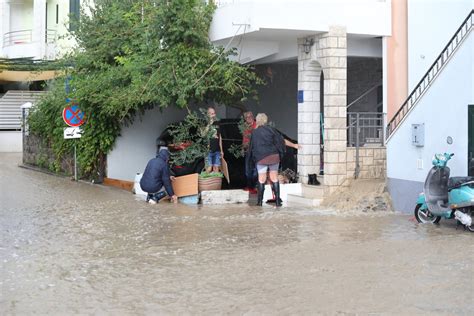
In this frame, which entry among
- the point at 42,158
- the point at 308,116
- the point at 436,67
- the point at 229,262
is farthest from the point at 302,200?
the point at 42,158

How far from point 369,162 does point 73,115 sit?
25.1 feet

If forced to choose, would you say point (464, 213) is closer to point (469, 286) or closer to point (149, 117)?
point (469, 286)

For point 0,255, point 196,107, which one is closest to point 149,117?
point 196,107

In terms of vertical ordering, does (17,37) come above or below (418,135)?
above

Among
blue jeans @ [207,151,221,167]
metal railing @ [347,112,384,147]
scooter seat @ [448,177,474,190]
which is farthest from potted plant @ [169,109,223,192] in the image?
scooter seat @ [448,177,474,190]

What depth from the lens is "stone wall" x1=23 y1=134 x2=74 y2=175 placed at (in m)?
20.6

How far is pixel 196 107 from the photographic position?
1867 cm

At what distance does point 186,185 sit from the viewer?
48.4 feet

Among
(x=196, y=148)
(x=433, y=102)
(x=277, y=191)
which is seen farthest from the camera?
(x=196, y=148)

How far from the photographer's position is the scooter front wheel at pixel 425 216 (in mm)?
11336

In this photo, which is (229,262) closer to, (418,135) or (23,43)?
(418,135)

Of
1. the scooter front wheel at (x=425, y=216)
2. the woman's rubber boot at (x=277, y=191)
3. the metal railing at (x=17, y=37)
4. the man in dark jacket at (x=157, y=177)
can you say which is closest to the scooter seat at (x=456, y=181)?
the scooter front wheel at (x=425, y=216)

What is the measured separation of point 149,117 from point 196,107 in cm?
Result: 125

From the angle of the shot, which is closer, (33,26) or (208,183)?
(208,183)
